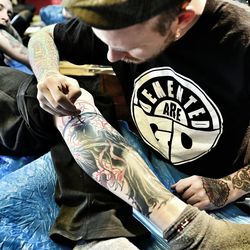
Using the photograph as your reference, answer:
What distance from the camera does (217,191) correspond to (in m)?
0.75

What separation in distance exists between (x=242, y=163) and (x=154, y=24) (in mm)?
408

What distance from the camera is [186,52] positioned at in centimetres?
73

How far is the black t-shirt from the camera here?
27.2 inches

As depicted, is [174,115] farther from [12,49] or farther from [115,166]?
[12,49]

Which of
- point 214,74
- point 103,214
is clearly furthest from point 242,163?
point 103,214

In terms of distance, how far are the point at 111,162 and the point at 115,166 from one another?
10 millimetres

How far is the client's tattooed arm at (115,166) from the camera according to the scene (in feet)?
1.94

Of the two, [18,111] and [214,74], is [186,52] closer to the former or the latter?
[214,74]

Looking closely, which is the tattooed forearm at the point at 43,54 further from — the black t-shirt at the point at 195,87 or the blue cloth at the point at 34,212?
the blue cloth at the point at 34,212

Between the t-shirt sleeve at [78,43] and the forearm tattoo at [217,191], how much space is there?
1.23 feet

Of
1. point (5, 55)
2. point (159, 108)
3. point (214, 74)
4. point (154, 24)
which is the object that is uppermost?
point (154, 24)

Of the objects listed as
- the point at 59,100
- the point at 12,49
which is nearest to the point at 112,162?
the point at 59,100

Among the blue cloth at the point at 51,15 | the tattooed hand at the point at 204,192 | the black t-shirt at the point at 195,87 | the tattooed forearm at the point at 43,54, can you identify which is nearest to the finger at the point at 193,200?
the tattooed hand at the point at 204,192

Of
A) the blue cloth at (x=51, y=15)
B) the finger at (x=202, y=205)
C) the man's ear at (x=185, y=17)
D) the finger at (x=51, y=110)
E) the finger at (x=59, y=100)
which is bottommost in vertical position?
the blue cloth at (x=51, y=15)
